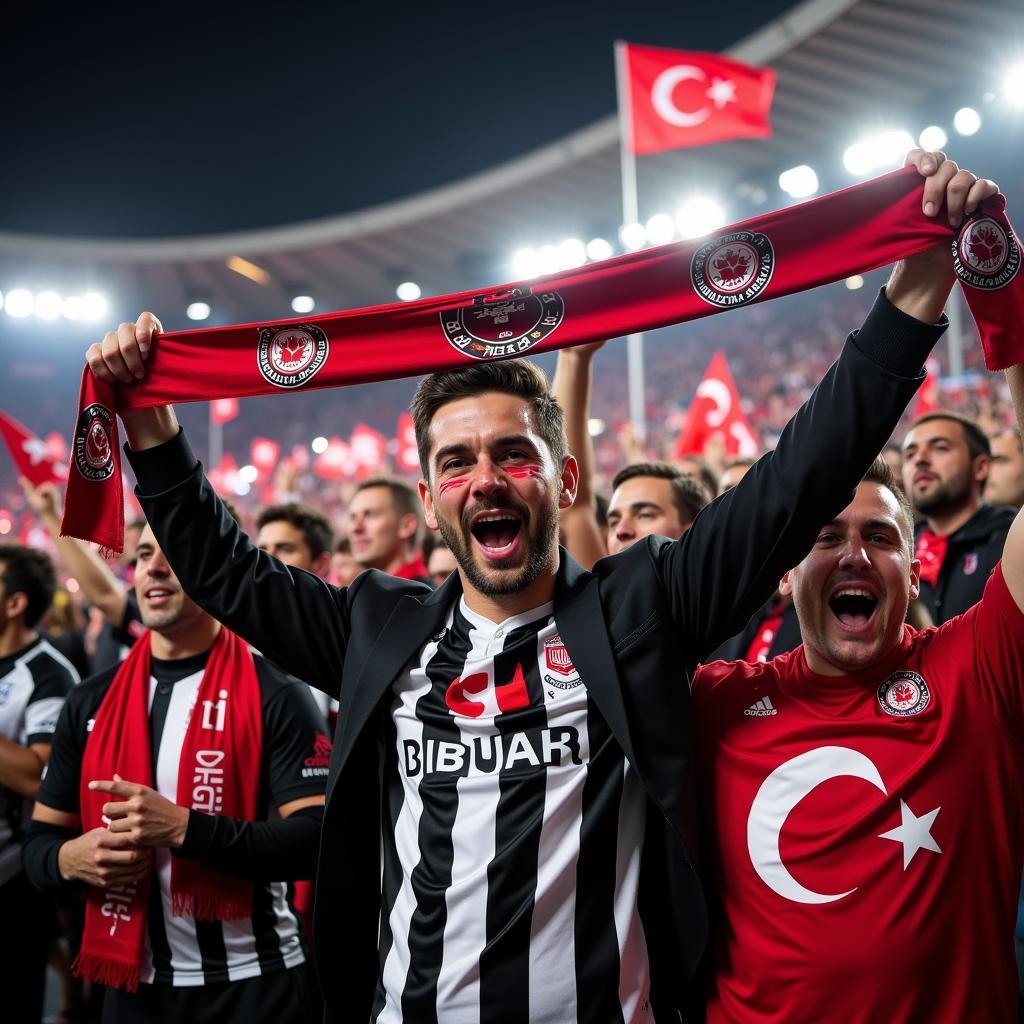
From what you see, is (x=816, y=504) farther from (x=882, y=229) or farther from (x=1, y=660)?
(x=1, y=660)

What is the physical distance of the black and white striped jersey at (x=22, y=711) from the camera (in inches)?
127

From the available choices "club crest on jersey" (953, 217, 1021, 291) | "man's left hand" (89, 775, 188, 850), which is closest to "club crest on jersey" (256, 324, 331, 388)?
"man's left hand" (89, 775, 188, 850)

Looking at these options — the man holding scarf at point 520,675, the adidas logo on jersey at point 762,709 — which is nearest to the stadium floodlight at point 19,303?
the man holding scarf at point 520,675

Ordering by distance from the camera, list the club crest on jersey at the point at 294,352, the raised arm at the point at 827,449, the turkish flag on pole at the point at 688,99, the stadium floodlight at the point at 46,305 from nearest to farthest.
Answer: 1. the raised arm at the point at 827,449
2. the club crest on jersey at the point at 294,352
3. the turkish flag on pole at the point at 688,99
4. the stadium floodlight at the point at 46,305

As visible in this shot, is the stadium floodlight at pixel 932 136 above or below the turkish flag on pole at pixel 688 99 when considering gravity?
above

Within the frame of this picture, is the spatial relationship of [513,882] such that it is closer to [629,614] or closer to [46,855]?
[629,614]

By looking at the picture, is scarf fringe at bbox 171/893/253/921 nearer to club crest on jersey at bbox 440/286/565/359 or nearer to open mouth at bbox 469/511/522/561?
open mouth at bbox 469/511/522/561

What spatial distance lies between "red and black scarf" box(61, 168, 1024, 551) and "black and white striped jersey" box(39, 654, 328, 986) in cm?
64

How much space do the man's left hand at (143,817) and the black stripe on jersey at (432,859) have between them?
0.77 metres

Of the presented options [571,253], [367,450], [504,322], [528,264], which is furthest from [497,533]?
[528,264]

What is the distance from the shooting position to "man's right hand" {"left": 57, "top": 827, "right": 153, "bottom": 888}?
2.24 meters

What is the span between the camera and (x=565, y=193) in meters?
18.8

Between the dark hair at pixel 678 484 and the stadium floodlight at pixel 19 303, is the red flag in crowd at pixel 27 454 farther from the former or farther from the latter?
the stadium floodlight at pixel 19 303

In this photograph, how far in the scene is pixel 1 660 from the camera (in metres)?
3.47
